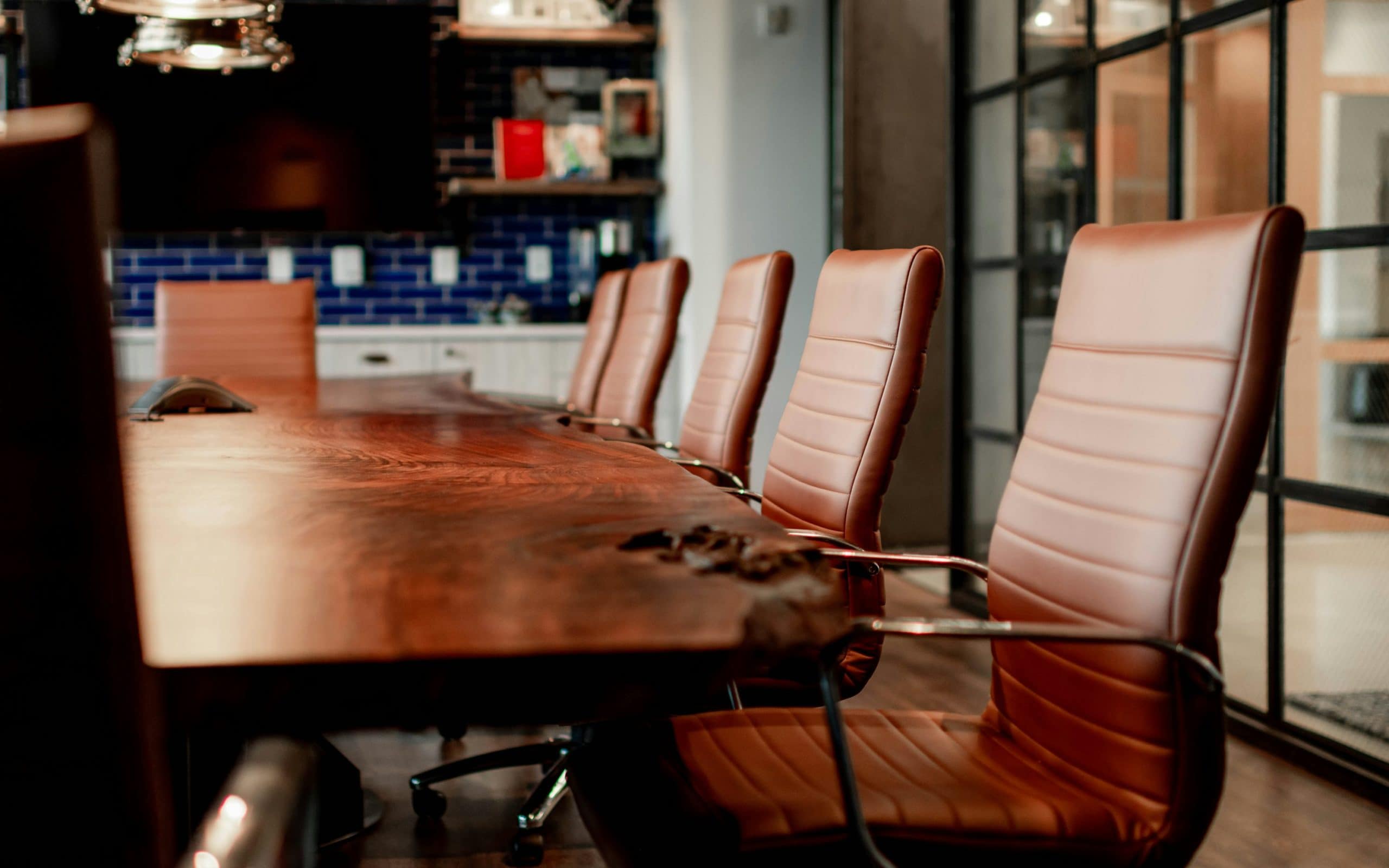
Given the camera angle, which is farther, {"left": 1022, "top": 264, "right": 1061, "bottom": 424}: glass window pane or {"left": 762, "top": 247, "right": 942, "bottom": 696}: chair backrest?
{"left": 1022, "top": 264, "right": 1061, "bottom": 424}: glass window pane

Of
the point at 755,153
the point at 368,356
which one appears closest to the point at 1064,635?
the point at 755,153

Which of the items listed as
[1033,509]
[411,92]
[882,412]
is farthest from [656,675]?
[411,92]

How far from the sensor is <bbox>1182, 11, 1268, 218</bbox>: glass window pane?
8.36 feet

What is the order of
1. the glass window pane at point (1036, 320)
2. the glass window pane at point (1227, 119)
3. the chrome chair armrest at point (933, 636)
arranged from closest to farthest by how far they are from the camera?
the chrome chair armrest at point (933, 636)
the glass window pane at point (1227, 119)
the glass window pane at point (1036, 320)

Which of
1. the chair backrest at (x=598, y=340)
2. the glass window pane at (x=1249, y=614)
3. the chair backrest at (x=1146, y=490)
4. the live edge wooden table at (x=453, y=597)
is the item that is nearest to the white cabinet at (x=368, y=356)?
the chair backrest at (x=598, y=340)

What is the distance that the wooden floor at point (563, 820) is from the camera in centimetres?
212

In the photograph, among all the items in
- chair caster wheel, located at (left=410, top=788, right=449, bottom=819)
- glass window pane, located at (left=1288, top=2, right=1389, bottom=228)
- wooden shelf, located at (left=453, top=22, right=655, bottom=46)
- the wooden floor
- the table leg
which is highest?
wooden shelf, located at (left=453, top=22, right=655, bottom=46)

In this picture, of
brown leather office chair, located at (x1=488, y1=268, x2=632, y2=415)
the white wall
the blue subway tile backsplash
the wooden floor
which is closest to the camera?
the wooden floor

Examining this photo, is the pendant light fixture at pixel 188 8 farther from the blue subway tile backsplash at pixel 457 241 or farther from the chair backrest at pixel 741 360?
the blue subway tile backsplash at pixel 457 241

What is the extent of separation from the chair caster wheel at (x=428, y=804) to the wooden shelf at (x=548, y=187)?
12.2 ft

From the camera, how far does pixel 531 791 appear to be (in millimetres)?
2467

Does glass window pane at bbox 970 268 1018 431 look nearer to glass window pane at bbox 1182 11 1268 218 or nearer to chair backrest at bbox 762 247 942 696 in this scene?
glass window pane at bbox 1182 11 1268 218

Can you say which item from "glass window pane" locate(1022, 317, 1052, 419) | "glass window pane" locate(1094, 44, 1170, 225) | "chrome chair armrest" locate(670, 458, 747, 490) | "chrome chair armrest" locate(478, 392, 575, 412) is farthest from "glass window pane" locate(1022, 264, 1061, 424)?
"chrome chair armrest" locate(670, 458, 747, 490)

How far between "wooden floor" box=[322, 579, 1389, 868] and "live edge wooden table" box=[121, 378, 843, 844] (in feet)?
2.37
